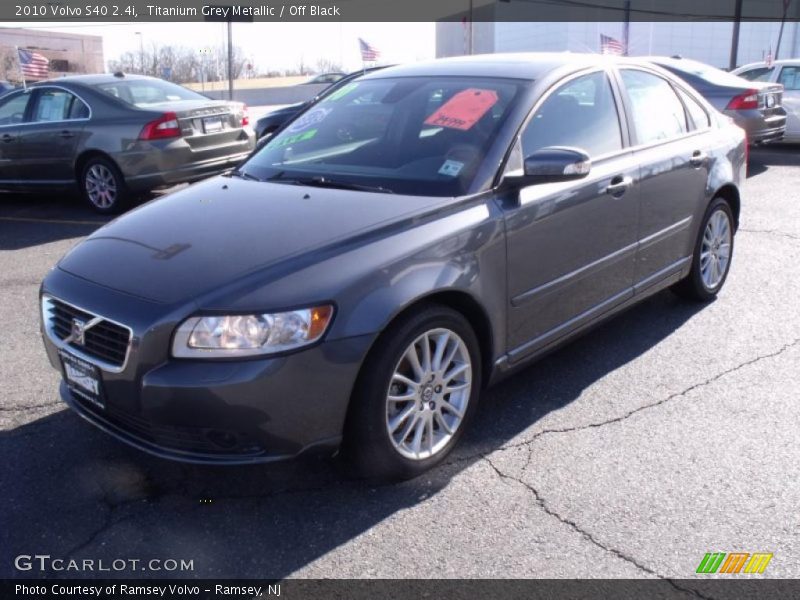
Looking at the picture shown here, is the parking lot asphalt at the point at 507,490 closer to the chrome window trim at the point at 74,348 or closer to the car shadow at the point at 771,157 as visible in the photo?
the chrome window trim at the point at 74,348

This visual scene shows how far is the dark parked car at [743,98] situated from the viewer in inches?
428

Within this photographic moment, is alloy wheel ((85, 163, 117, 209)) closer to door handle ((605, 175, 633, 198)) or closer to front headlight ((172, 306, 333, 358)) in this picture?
door handle ((605, 175, 633, 198))

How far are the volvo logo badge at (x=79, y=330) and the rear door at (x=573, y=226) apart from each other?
1.77 meters

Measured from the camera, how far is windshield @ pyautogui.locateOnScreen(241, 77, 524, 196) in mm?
3670

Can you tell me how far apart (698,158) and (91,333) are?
3763mm

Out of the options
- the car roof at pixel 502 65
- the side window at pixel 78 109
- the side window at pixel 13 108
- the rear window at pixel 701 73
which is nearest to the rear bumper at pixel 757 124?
the rear window at pixel 701 73

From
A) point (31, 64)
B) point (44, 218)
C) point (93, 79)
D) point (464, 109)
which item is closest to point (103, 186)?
point (44, 218)

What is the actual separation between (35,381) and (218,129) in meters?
5.37

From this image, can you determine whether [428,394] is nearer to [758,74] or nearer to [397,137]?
[397,137]

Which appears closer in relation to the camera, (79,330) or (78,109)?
(79,330)

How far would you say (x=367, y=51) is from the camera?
2672 centimetres

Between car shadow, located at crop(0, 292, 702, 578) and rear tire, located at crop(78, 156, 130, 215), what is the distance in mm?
5453

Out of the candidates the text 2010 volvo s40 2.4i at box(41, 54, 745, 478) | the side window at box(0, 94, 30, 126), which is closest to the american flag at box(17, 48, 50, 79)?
the side window at box(0, 94, 30, 126)

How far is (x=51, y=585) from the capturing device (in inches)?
106
